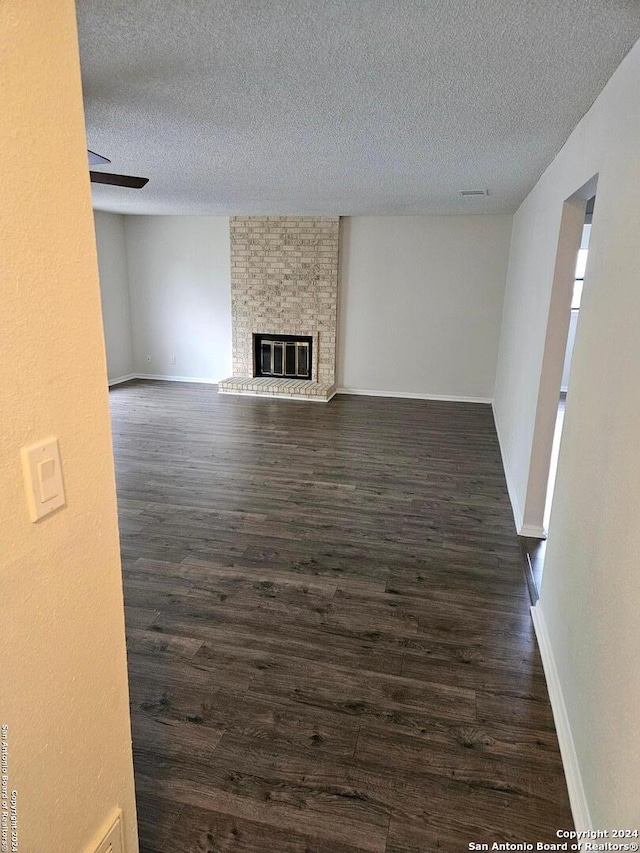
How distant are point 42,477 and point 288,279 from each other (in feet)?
22.5

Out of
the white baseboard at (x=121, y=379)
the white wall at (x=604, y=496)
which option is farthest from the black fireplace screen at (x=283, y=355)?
the white wall at (x=604, y=496)

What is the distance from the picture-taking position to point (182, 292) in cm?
796

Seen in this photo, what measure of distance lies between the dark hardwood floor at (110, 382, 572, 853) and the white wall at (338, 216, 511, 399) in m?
2.84

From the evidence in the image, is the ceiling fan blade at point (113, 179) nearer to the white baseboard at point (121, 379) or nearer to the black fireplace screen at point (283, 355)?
the black fireplace screen at point (283, 355)

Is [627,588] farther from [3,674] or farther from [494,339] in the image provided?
[494,339]

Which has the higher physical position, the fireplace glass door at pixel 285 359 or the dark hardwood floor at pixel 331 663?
the fireplace glass door at pixel 285 359

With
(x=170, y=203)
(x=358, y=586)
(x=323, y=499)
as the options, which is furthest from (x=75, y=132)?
(x=170, y=203)

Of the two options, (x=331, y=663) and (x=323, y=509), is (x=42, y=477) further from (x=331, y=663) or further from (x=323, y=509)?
(x=323, y=509)

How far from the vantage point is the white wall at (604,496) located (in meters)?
1.42

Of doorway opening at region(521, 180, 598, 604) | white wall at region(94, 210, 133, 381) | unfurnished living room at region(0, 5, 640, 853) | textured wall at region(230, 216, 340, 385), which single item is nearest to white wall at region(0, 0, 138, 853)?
unfurnished living room at region(0, 5, 640, 853)

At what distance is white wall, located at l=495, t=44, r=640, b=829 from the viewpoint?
1.42 metres

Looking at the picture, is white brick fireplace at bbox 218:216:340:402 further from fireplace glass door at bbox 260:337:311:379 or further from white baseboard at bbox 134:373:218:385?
white baseboard at bbox 134:373:218:385

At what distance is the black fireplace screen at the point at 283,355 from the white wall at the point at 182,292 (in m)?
0.51

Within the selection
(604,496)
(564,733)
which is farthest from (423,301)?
(564,733)
